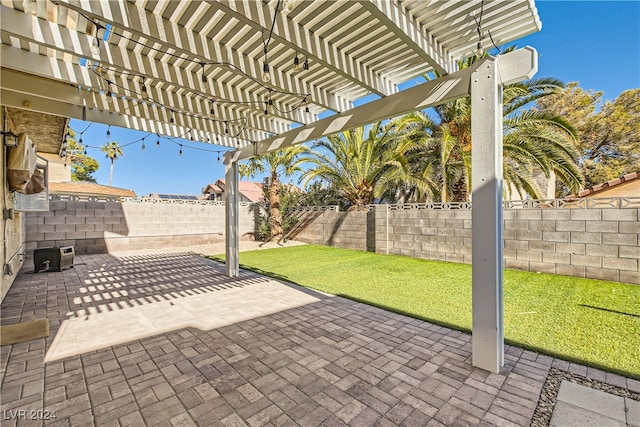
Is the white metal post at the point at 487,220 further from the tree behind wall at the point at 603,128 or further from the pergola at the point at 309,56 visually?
the tree behind wall at the point at 603,128

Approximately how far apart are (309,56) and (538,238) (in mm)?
7166

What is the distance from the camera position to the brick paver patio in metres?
2.25

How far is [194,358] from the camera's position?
3102 mm

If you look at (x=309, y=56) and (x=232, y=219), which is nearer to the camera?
(x=309, y=56)

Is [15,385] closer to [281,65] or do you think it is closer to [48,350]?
[48,350]

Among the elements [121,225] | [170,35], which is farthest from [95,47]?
[121,225]

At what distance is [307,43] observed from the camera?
3090 millimetres

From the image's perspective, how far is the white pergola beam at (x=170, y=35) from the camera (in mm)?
2498

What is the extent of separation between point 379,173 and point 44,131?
1018 centimetres

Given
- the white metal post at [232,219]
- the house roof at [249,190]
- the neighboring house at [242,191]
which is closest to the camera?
the white metal post at [232,219]

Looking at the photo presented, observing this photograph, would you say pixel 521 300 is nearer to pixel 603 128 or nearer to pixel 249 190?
pixel 603 128

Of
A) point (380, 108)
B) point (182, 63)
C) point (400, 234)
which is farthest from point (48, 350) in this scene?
point (400, 234)

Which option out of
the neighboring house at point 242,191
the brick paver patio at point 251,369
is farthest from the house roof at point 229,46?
the neighboring house at point 242,191

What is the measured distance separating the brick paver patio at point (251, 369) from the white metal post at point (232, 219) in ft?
6.70
